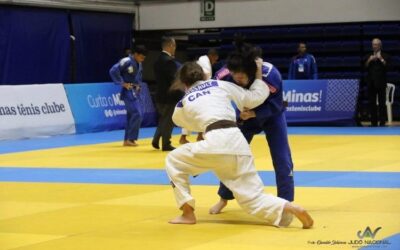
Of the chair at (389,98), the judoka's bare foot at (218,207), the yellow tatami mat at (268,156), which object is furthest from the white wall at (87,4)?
the judoka's bare foot at (218,207)

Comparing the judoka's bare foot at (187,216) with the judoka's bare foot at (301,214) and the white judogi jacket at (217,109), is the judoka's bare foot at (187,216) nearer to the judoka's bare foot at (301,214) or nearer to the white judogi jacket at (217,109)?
the white judogi jacket at (217,109)

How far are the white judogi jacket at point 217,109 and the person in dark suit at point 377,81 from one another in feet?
49.3

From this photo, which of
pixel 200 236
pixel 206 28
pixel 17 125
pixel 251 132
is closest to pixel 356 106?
pixel 206 28

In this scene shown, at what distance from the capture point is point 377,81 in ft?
73.5

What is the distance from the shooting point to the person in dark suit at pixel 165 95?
15547 mm

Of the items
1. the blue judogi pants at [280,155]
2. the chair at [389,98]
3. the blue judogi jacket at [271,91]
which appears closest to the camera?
the blue judogi jacket at [271,91]

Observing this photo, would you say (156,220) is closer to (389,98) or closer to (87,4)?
(389,98)

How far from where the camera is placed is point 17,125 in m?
19.0

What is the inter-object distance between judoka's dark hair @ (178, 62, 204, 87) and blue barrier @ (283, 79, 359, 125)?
14.9 metres

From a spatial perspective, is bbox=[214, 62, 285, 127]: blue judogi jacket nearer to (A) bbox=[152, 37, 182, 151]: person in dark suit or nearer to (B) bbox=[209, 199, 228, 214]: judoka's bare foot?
(B) bbox=[209, 199, 228, 214]: judoka's bare foot

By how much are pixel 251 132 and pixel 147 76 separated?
64.1ft

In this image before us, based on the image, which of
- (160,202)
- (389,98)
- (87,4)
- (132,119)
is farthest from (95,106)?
(160,202)

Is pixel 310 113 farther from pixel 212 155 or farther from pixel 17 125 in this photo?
pixel 212 155

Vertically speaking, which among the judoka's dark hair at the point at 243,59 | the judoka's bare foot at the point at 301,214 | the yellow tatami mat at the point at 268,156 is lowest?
the yellow tatami mat at the point at 268,156
